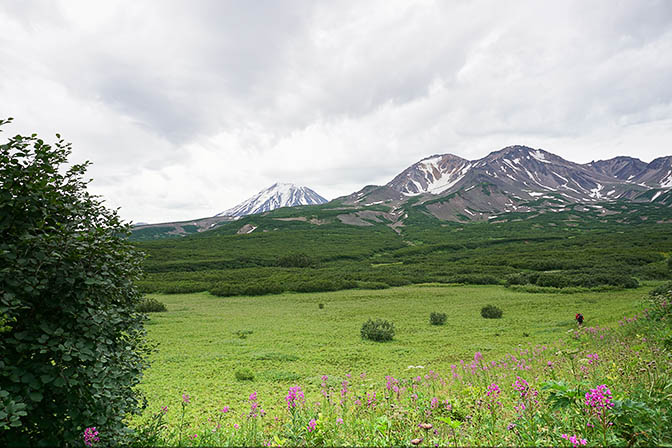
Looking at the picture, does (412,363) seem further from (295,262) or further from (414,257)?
(414,257)

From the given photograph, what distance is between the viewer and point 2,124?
3.48m

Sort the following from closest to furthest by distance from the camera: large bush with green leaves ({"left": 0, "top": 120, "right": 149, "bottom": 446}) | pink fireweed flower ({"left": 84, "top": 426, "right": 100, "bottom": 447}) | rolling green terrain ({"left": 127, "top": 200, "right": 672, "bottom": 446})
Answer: large bush with green leaves ({"left": 0, "top": 120, "right": 149, "bottom": 446}) → pink fireweed flower ({"left": 84, "top": 426, "right": 100, "bottom": 447}) → rolling green terrain ({"left": 127, "top": 200, "right": 672, "bottom": 446})

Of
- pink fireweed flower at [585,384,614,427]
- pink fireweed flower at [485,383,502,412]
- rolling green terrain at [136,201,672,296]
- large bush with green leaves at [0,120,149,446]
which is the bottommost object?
rolling green terrain at [136,201,672,296]

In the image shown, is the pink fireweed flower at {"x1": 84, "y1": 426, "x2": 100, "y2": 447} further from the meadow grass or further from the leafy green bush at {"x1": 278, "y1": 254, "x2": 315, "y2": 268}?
the leafy green bush at {"x1": 278, "y1": 254, "x2": 315, "y2": 268}

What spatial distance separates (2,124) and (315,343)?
593 inches

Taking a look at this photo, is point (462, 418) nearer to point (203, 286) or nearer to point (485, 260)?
point (203, 286)

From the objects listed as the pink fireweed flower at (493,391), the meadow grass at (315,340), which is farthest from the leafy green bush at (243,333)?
the pink fireweed flower at (493,391)

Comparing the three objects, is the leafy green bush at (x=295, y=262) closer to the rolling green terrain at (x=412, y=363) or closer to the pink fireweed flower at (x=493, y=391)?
the rolling green terrain at (x=412, y=363)

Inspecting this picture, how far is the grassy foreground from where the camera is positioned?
564cm

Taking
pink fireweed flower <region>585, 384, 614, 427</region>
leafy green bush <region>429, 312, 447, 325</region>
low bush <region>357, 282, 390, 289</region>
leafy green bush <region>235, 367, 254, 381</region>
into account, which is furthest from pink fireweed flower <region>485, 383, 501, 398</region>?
low bush <region>357, 282, 390, 289</region>

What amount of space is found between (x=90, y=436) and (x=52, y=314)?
1.50 metres

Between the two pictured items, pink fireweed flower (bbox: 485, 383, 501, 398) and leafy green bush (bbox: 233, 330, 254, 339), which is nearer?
pink fireweed flower (bbox: 485, 383, 501, 398)

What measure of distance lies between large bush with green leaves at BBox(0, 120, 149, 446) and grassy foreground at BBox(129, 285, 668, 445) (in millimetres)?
→ 1630

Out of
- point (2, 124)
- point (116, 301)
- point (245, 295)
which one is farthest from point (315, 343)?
point (245, 295)
